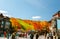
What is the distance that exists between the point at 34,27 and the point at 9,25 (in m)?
16.3

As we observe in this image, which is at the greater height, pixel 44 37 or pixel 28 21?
pixel 28 21

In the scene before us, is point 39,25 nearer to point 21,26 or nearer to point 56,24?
point 21,26

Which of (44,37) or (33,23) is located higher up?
(33,23)

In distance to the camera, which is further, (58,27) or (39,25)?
(39,25)

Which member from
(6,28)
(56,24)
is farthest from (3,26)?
(56,24)

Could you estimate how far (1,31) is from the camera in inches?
2021

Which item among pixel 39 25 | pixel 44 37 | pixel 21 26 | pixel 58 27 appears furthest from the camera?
pixel 39 25

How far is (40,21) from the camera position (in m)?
73.7

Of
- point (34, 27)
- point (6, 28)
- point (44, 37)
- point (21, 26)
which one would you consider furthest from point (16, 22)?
point (44, 37)

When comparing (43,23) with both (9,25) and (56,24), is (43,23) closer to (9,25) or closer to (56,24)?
(9,25)

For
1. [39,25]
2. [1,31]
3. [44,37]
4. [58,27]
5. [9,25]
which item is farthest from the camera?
[39,25]

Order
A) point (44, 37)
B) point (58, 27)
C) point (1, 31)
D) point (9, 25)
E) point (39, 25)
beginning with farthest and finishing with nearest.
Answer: point (39, 25), point (9, 25), point (1, 31), point (58, 27), point (44, 37)

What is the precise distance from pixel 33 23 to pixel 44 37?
124ft

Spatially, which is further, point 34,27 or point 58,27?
point 34,27
